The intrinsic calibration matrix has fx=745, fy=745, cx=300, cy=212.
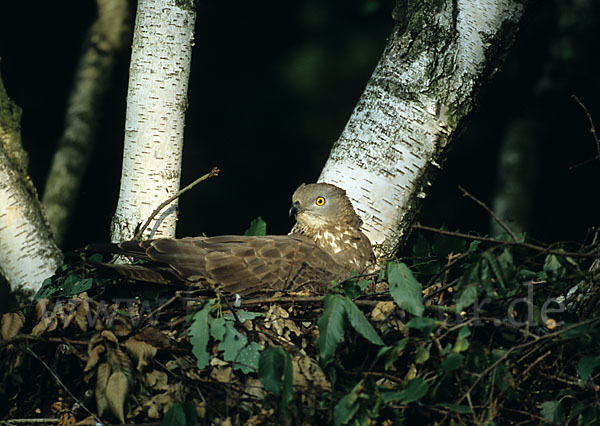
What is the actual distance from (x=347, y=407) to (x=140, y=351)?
0.73 m

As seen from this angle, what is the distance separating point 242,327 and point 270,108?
4.38 metres

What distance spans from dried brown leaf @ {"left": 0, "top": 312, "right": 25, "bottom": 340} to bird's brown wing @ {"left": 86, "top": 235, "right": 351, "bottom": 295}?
504 millimetres

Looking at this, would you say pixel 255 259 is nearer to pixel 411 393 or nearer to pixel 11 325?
pixel 11 325

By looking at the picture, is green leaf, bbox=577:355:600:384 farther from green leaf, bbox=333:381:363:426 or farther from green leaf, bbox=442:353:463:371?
green leaf, bbox=333:381:363:426

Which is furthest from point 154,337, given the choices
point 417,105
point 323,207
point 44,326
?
point 417,105

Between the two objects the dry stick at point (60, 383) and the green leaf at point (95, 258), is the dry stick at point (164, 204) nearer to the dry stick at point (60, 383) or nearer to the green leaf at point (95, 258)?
the green leaf at point (95, 258)

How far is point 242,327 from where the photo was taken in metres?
2.62

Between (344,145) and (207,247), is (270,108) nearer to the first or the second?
(344,145)

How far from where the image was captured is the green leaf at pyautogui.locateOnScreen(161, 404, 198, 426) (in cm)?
224

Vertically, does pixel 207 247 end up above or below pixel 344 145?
below

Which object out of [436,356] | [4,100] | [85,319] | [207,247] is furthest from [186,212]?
[436,356]

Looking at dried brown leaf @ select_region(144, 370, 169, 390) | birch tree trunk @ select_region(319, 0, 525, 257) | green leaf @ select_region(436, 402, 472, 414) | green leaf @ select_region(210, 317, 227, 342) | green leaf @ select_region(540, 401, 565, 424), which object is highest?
birch tree trunk @ select_region(319, 0, 525, 257)

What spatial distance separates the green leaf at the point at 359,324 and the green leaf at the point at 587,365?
0.61 meters

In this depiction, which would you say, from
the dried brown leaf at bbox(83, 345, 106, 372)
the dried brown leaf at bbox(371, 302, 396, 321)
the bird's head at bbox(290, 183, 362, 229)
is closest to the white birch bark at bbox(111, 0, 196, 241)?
the bird's head at bbox(290, 183, 362, 229)
